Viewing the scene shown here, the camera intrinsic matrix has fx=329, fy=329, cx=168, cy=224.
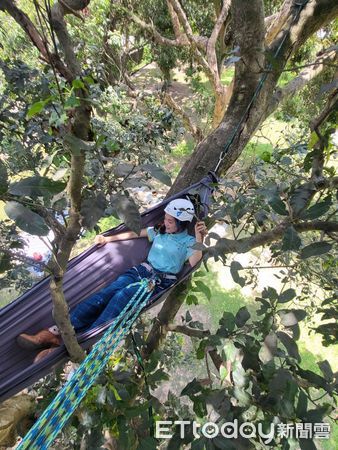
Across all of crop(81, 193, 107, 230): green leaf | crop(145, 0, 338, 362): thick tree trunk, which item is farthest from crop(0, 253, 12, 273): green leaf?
crop(145, 0, 338, 362): thick tree trunk

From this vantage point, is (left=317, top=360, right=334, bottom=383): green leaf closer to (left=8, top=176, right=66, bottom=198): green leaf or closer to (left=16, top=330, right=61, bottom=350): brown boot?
(left=8, top=176, right=66, bottom=198): green leaf

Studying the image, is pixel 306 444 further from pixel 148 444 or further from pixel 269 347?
pixel 148 444

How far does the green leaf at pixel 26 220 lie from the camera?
47cm

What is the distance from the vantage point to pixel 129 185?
2.15 feet

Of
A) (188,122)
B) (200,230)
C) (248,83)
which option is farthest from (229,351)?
(188,122)

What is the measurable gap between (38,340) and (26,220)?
95 cm

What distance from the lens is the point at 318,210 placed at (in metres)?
0.65

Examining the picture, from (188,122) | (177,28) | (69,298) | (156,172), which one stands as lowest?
(69,298)

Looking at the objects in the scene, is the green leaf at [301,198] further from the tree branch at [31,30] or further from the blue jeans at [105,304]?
the blue jeans at [105,304]

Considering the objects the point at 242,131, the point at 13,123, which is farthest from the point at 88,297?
the point at 242,131

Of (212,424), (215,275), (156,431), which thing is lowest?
(215,275)

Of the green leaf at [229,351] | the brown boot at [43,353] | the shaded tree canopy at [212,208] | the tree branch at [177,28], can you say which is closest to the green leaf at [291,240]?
the shaded tree canopy at [212,208]

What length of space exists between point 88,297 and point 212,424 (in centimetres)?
92

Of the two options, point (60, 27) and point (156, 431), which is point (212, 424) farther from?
point (60, 27)
